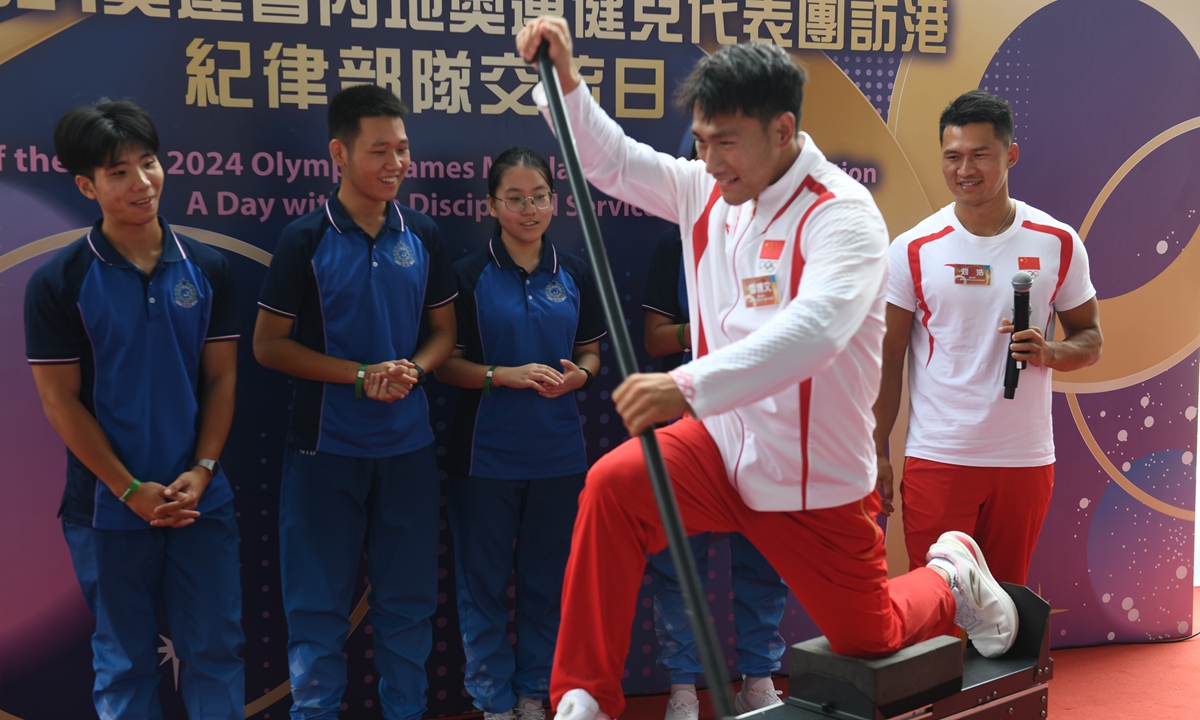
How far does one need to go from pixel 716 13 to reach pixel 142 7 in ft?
6.69

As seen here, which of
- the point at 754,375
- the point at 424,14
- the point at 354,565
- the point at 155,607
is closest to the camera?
the point at 754,375

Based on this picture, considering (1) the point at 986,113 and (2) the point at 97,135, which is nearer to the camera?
(2) the point at 97,135

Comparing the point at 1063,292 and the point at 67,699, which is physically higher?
the point at 1063,292

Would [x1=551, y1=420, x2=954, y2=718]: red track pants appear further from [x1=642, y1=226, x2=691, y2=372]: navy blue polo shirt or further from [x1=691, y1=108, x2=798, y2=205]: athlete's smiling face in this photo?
[x1=642, y1=226, x2=691, y2=372]: navy blue polo shirt

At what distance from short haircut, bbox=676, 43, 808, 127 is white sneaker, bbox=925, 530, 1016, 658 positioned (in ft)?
5.06

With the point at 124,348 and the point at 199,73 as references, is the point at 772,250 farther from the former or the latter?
the point at 199,73

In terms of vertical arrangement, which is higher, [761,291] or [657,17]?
[657,17]

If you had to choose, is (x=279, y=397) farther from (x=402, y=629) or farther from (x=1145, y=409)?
(x=1145, y=409)

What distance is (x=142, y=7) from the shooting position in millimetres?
3441

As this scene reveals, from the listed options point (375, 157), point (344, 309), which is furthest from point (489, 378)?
point (375, 157)

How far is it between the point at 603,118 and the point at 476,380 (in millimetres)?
1205

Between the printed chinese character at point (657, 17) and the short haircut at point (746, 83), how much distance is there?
5.21 feet

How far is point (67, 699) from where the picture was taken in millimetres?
3520

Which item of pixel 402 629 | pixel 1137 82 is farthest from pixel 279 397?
pixel 1137 82
